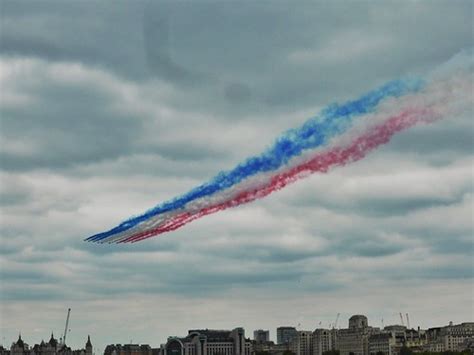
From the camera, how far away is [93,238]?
12950 centimetres
